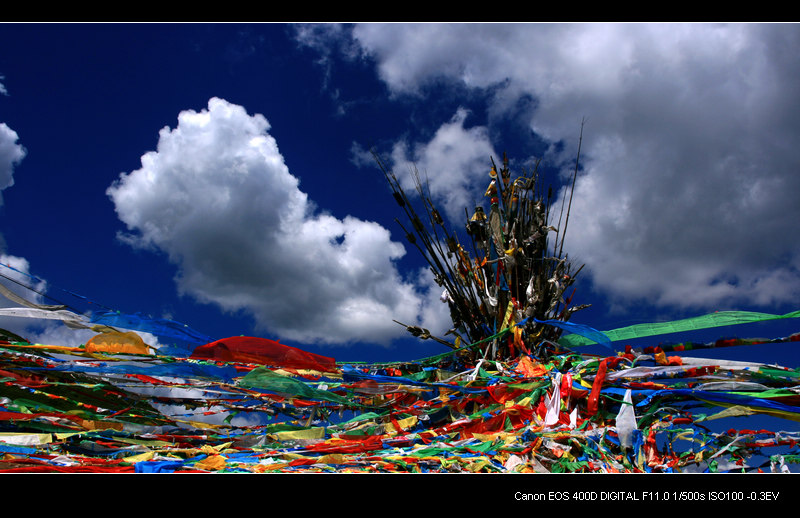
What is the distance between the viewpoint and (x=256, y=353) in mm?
3881

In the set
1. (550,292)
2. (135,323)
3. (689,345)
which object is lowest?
(689,345)

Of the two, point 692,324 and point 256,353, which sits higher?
point 692,324

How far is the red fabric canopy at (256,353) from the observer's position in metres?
3.84

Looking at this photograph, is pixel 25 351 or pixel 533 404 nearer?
pixel 25 351

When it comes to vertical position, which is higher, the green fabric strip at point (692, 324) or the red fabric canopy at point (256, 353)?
the green fabric strip at point (692, 324)

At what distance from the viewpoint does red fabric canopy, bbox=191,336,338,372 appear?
384cm

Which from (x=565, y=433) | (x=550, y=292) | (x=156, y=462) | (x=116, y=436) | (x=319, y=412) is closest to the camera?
(x=156, y=462)

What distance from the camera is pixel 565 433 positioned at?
3.03 meters

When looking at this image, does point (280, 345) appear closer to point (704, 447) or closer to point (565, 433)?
point (565, 433)

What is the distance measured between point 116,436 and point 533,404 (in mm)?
3497

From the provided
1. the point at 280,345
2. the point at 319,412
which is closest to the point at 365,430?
the point at 319,412

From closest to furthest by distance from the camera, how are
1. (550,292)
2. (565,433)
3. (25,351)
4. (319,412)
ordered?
(565,433), (25,351), (319,412), (550,292)

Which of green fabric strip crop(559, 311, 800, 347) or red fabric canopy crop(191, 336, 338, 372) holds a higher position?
green fabric strip crop(559, 311, 800, 347)

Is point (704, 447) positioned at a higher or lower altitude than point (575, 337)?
lower
